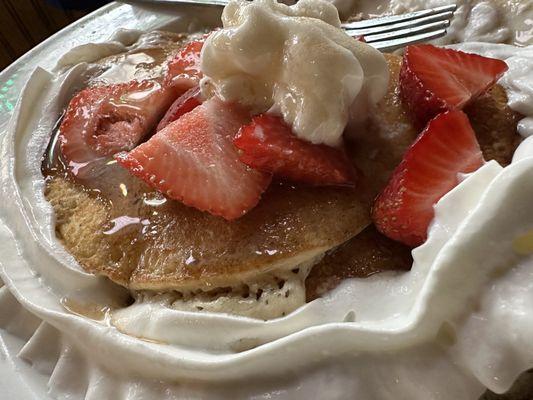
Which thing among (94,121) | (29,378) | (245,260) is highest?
(94,121)

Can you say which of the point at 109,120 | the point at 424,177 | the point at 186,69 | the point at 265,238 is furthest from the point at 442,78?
the point at 109,120

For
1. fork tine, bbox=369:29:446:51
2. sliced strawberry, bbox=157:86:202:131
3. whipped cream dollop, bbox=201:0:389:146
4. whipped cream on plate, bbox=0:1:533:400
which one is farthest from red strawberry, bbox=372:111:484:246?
fork tine, bbox=369:29:446:51

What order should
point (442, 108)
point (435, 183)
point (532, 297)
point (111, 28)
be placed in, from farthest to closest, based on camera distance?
point (111, 28)
point (442, 108)
point (435, 183)
point (532, 297)

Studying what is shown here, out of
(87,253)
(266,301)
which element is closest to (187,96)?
(87,253)

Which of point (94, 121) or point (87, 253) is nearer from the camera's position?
point (87, 253)

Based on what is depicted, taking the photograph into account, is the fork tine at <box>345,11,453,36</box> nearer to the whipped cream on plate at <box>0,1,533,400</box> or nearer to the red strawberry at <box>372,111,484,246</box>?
the whipped cream on plate at <box>0,1,533,400</box>

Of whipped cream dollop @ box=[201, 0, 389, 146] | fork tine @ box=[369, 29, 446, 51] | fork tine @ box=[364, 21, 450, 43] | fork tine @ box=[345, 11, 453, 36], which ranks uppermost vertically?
whipped cream dollop @ box=[201, 0, 389, 146]

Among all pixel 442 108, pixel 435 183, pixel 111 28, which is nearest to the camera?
pixel 435 183

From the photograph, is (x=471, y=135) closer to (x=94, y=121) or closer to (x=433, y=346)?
(x=433, y=346)
